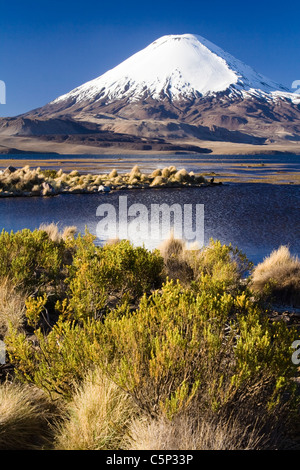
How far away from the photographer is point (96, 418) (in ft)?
10.1

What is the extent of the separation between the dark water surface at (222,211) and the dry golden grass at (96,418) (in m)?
8.45

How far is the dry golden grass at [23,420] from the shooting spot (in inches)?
123

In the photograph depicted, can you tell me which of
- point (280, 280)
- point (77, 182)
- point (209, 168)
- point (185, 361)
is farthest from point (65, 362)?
point (209, 168)

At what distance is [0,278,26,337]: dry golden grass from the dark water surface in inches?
277

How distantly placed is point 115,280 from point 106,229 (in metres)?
10.4

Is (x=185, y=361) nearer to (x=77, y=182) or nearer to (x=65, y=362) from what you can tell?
(x=65, y=362)

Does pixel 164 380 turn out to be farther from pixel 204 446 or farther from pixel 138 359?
pixel 204 446

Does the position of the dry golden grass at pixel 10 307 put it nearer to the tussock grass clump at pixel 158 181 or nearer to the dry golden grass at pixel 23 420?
the dry golden grass at pixel 23 420

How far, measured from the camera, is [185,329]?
3705mm
